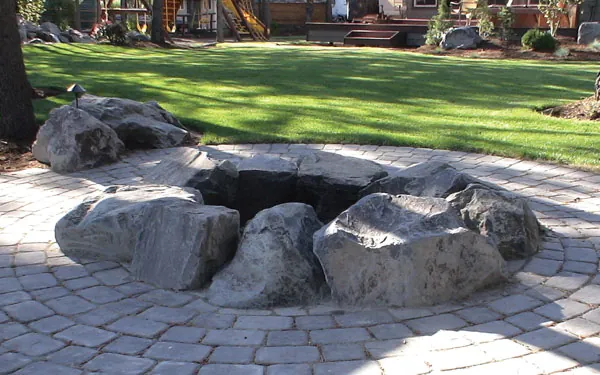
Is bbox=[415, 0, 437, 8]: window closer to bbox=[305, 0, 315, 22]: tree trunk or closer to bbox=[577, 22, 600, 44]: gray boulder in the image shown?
bbox=[305, 0, 315, 22]: tree trunk

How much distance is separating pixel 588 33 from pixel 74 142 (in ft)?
62.3

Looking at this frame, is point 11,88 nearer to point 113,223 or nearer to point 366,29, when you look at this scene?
point 113,223

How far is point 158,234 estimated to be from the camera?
4016mm

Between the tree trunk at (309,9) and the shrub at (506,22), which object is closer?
the shrub at (506,22)

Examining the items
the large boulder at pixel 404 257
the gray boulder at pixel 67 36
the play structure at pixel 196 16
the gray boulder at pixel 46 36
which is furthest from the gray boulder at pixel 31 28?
the large boulder at pixel 404 257

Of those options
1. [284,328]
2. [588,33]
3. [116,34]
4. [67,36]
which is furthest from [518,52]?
[284,328]

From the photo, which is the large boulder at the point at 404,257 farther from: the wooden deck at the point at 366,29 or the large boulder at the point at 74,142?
the wooden deck at the point at 366,29

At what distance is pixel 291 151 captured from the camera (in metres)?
7.33

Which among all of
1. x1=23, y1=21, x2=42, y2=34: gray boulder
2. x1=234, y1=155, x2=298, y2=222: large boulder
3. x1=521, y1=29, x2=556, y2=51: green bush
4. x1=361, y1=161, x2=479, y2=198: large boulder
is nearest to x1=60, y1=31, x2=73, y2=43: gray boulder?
x1=23, y1=21, x2=42, y2=34: gray boulder

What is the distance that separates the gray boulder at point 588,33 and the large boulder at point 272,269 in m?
20.0

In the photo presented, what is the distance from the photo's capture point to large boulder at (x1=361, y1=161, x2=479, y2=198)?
4602 mm

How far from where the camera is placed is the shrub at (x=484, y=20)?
22266mm

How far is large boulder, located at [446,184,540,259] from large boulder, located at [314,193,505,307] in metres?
0.48

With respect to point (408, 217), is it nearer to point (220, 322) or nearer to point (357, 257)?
point (357, 257)
